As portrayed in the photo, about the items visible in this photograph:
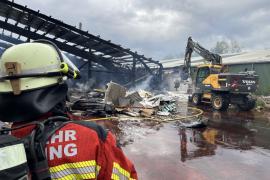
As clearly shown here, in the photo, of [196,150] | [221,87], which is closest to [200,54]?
[221,87]

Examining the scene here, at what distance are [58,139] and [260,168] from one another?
5.50 meters

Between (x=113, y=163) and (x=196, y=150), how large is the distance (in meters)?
5.82

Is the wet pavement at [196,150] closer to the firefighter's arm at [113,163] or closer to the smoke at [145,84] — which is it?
the firefighter's arm at [113,163]

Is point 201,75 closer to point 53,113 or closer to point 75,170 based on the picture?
point 53,113

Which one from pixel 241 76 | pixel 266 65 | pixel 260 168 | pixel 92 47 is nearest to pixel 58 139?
pixel 260 168

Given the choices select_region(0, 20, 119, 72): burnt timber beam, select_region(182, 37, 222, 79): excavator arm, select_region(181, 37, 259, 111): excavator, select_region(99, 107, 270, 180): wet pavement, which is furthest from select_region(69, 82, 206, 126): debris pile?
select_region(0, 20, 119, 72): burnt timber beam

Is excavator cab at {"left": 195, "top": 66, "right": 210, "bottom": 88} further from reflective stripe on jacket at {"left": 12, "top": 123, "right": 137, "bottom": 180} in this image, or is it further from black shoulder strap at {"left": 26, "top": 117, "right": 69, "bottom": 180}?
black shoulder strap at {"left": 26, "top": 117, "right": 69, "bottom": 180}

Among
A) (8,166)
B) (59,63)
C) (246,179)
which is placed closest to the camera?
(8,166)

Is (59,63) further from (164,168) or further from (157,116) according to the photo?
(157,116)

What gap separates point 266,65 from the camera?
22984mm

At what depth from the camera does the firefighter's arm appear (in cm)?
136

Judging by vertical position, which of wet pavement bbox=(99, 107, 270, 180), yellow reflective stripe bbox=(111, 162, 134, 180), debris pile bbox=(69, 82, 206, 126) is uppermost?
yellow reflective stripe bbox=(111, 162, 134, 180)

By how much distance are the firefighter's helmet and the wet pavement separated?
385 cm

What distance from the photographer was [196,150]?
686 centimetres
